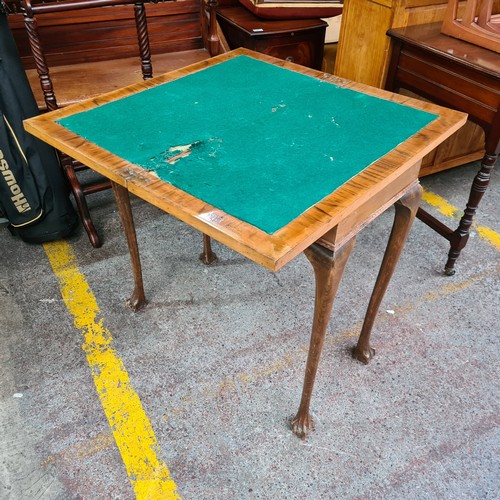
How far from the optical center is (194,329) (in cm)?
200

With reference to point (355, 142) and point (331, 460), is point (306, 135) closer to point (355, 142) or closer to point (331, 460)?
point (355, 142)

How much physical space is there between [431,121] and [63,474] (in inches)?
61.5

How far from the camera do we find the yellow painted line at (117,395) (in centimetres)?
151

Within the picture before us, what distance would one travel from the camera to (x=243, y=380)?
1.80 meters

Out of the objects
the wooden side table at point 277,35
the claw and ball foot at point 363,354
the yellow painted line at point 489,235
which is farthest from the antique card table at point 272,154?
the wooden side table at point 277,35

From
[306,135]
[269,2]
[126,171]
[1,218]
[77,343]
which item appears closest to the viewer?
[126,171]

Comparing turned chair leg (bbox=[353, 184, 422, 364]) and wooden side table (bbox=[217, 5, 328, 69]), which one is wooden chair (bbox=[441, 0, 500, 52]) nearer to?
turned chair leg (bbox=[353, 184, 422, 364])

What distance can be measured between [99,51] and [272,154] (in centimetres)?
192

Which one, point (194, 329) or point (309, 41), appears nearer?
point (194, 329)

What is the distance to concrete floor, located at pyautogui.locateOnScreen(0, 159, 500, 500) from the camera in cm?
152

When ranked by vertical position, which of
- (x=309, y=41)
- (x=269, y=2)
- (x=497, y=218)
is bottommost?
(x=497, y=218)

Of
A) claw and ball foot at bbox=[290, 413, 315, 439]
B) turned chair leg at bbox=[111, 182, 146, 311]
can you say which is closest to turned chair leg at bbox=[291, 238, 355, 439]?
claw and ball foot at bbox=[290, 413, 315, 439]

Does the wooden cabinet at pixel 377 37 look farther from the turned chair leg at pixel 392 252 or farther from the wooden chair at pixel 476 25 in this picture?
the turned chair leg at pixel 392 252

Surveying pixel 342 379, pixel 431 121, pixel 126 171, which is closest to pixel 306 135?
pixel 431 121
